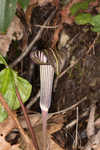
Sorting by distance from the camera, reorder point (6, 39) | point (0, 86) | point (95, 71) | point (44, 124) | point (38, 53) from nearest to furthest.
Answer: point (38, 53), point (0, 86), point (44, 124), point (6, 39), point (95, 71)

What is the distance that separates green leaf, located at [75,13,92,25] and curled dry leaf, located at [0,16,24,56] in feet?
1.41

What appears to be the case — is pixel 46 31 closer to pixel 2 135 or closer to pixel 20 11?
pixel 20 11

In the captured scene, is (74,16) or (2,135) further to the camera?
(74,16)

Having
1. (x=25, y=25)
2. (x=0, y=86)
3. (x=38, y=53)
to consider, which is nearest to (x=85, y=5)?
(x=25, y=25)

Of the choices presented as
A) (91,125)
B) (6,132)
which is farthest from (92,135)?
(6,132)

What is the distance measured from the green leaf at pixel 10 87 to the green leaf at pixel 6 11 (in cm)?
27

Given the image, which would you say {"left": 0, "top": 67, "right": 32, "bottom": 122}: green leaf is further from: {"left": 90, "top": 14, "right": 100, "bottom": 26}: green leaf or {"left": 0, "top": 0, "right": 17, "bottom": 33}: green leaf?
{"left": 90, "top": 14, "right": 100, "bottom": 26}: green leaf

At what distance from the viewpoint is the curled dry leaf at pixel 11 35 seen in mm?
1531

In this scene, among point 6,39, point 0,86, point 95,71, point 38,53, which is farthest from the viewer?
point 95,71

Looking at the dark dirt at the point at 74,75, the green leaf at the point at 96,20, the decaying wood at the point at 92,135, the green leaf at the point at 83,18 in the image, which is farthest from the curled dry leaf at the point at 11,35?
the decaying wood at the point at 92,135

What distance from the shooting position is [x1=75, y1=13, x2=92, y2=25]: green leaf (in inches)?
58.3

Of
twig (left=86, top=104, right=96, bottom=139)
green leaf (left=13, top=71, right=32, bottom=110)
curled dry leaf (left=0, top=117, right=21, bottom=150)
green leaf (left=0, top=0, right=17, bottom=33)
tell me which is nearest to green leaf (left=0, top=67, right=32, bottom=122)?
green leaf (left=13, top=71, right=32, bottom=110)

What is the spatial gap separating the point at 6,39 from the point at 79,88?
0.70 m

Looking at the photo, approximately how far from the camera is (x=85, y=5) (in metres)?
1.49
